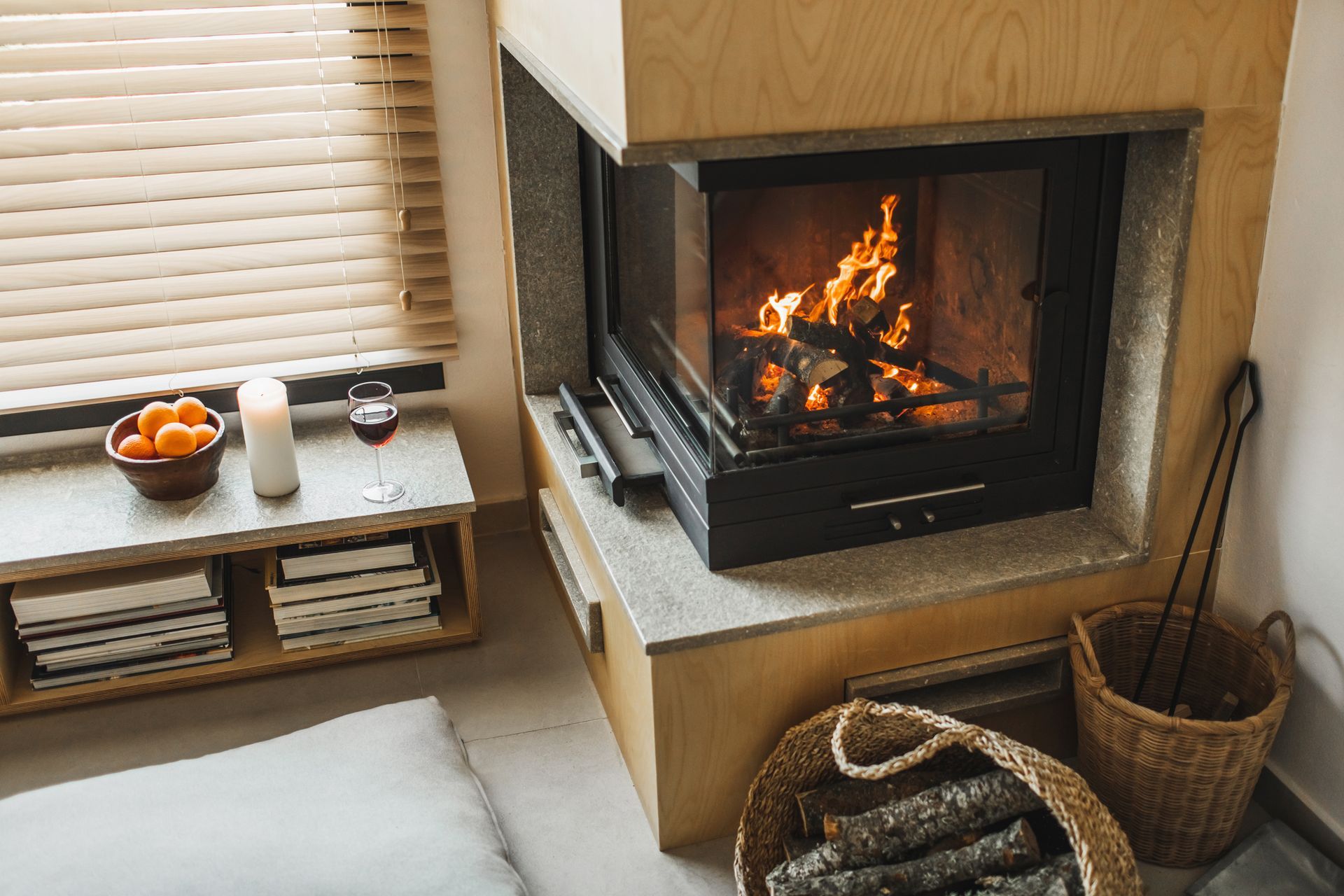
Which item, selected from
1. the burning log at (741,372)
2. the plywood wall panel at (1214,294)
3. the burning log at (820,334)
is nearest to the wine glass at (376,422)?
the burning log at (741,372)

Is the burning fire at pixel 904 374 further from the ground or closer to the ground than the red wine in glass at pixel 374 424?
further from the ground

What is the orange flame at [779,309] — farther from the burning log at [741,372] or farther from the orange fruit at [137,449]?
the orange fruit at [137,449]

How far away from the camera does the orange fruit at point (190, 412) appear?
2.46 meters

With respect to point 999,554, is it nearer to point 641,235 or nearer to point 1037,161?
point 1037,161

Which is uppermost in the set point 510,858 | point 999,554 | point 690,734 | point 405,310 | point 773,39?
point 773,39

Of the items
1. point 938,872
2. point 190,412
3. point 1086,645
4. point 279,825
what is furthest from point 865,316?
point 190,412

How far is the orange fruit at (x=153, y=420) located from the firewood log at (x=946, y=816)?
4.79 feet

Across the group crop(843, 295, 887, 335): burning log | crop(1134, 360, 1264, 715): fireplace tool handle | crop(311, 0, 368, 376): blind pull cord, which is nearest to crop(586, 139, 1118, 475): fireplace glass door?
crop(843, 295, 887, 335): burning log

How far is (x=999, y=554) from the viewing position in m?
2.05

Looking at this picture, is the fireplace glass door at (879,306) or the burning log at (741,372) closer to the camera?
the fireplace glass door at (879,306)

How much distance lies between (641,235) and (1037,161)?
72cm

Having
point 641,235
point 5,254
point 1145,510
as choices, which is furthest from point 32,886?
point 1145,510

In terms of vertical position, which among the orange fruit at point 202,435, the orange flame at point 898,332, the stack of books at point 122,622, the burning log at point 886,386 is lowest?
the stack of books at point 122,622

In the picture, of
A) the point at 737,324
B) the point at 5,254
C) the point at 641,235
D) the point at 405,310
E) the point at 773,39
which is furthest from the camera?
the point at 405,310
